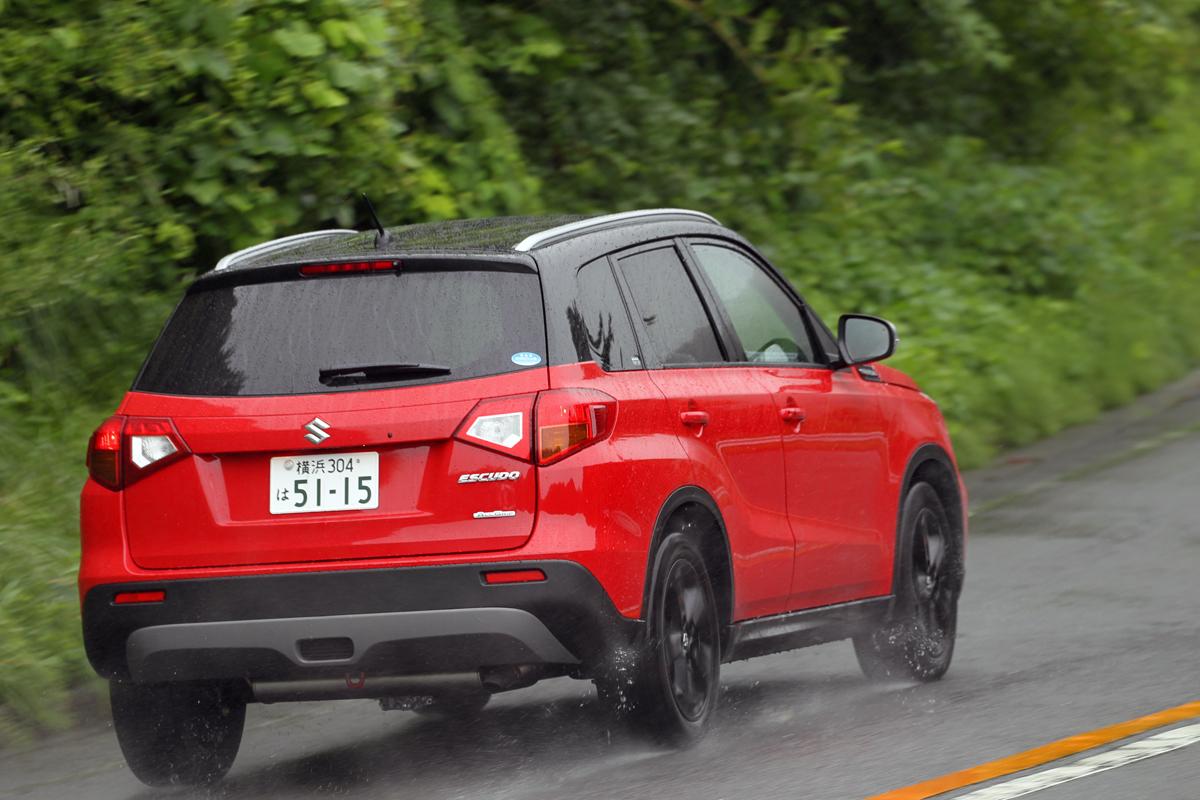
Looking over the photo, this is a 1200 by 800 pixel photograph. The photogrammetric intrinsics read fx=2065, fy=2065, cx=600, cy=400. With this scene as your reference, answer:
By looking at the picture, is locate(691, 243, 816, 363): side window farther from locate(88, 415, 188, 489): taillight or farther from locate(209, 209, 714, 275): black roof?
locate(88, 415, 188, 489): taillight

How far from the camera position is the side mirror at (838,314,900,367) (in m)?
7.48

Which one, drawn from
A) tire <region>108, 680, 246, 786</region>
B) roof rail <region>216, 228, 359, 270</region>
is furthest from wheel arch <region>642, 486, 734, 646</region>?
roof rail <region>216, 228, 359, 270</region>

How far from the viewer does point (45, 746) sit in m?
7.22

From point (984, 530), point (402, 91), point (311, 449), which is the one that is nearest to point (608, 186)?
point (402, 91)

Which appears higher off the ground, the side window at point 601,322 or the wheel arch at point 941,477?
the side window at point 601,322

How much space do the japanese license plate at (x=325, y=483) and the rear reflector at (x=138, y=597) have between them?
43 centimetres

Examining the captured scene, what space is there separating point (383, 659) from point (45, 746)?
212 centimetres

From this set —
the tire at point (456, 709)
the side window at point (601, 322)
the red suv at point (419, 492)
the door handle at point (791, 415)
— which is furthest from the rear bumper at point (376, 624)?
the tire at point (456, 709)

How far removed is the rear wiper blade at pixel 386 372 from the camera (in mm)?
5785

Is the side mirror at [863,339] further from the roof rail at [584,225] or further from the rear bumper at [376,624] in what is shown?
the rear bumper at [376,624]

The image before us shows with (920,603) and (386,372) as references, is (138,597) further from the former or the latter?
(920,603)

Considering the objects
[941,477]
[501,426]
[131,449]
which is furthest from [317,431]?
[941,477]

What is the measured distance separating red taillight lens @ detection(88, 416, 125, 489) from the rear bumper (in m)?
0.39

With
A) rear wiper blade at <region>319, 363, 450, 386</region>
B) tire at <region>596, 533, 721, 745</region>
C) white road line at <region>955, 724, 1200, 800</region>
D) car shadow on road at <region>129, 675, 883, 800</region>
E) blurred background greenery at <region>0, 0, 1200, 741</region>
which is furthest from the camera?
blurred background greenery at <region>0, 0, 1200, 741</region>
